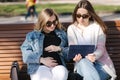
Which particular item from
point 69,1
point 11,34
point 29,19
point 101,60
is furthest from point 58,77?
point 69,1

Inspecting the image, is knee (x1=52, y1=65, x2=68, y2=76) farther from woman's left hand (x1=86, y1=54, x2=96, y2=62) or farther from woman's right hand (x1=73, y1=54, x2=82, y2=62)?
woman's left hand (x1=86, y1=54, x2=96, y2=62)

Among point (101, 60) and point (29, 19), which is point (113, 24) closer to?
Answer: point (101, 60)

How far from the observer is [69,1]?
80.9 feet

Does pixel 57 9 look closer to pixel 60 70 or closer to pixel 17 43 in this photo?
pixel 17 43

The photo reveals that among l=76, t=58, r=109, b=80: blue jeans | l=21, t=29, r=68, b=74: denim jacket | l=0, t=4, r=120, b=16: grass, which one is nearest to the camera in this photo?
l=76, t=58, r=109, b=80: blue jeans

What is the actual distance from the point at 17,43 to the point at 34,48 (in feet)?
2.10

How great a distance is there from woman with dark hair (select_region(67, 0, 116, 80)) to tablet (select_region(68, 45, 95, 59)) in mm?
46

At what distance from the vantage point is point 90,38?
5531mm

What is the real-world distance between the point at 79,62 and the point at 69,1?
19556 mm

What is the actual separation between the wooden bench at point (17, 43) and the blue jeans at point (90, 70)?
2.13 feet

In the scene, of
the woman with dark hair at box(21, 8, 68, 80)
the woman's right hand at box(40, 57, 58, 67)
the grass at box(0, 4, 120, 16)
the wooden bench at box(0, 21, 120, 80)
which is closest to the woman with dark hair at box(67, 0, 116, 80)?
the woman with dark hair at box(21, 8, 68, 80)

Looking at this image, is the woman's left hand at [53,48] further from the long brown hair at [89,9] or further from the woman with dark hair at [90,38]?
the long brown hair at [89,9]

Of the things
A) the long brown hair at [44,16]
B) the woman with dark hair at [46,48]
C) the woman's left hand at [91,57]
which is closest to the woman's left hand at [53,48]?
the woman with dark hair at [46,48]

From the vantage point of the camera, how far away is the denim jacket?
5.35 m
